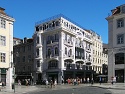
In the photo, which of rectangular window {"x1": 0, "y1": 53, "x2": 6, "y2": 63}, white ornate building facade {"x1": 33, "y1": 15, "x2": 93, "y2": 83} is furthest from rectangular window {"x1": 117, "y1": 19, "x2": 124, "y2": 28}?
rectangular window {"x1": 0, "y1": 53, "x2": 6, "y2": 63}

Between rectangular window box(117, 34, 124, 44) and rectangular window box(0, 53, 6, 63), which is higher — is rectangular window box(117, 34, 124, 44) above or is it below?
above

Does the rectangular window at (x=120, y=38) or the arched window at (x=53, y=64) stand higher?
the rectangular window at (x=120, y=38)

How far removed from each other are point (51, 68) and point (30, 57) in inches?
496

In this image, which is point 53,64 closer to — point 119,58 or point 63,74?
point 63,74

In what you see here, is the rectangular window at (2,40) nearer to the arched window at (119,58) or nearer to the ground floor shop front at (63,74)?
the arched window at (119,58)

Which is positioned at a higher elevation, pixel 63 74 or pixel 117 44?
pixel 117 44

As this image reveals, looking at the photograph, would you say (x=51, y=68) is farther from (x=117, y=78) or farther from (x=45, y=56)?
(x=117, y=78)

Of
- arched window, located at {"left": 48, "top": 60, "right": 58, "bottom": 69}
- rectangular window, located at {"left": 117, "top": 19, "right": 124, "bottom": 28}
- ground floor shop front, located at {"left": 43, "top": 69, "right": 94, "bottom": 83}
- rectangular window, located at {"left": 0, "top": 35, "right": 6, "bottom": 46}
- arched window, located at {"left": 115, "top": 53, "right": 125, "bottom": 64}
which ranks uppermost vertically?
rectangular window, located at {"left": 117, "top": 19, "right": 124, "bottom": 28}

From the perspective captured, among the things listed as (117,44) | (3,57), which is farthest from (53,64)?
(3,57)

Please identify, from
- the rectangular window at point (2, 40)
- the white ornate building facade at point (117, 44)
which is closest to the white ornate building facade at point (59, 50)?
the white ornate building facade at point (117, 44)

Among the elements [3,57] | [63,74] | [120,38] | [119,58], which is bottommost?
[63,74]

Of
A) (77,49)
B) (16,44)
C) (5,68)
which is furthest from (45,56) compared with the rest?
(5,68)

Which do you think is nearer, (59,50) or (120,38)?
(120,38)

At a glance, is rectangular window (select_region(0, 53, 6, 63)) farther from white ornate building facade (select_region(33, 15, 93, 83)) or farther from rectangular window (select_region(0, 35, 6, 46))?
white ornate building facade (select_region(33, 15, 93, 83))
